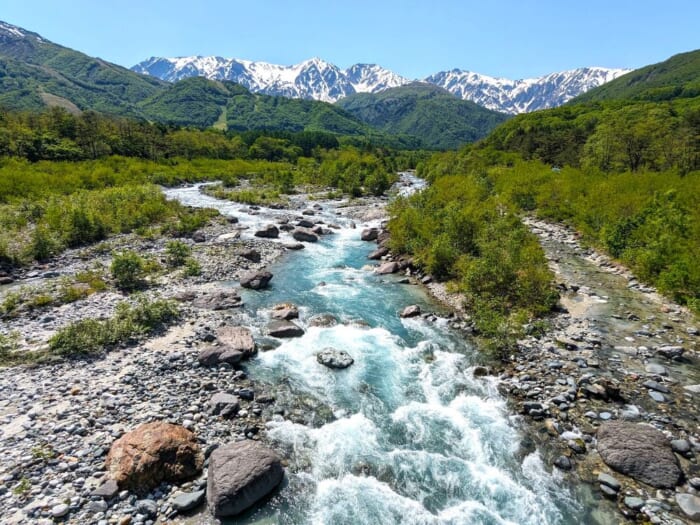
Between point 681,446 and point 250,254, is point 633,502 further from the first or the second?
point 250,254

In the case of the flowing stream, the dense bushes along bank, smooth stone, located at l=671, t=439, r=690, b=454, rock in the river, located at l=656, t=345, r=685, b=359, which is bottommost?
the flowing stream

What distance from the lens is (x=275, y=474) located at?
10.2 metres

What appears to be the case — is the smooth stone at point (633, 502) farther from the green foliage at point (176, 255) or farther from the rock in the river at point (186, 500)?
the green foliage at point (176, 255)

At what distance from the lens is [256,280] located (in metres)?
24.7

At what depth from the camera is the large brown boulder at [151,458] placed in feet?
31.6

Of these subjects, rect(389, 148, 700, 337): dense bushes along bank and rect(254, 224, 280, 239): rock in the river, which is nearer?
rect(389, 148, 700, 337): dense bushes along bank

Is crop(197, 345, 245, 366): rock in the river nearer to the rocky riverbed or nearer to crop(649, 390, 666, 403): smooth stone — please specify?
the rocky riverbed

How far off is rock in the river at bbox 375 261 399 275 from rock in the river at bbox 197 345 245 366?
14.7 meters

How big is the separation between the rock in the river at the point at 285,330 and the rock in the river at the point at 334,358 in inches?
93.6

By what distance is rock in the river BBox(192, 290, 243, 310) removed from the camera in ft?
69.3

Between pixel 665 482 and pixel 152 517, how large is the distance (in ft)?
45.4

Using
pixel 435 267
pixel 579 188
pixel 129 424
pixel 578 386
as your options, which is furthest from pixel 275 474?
pixel 579 188

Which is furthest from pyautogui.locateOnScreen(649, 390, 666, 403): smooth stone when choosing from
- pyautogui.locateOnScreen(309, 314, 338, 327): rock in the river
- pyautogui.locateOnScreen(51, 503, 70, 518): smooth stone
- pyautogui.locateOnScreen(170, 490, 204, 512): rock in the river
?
pyautogui.locateOnScreen(51, 503, 70, 518): smooth stone

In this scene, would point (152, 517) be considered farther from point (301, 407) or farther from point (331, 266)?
point (331, 266)
